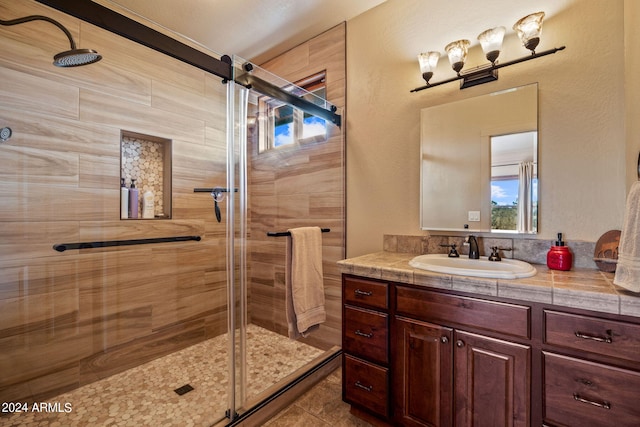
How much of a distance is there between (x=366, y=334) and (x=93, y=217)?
1862 millimetres

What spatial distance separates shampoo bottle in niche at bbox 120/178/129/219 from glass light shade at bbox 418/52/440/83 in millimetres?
2165

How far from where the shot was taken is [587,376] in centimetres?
99

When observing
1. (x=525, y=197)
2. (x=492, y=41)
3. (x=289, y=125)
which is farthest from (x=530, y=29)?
(x=289, y=125)

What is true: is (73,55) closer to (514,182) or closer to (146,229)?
(146,229)

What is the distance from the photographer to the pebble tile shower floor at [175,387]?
1.51 meters

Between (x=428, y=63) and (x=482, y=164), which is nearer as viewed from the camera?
(x=482, y=164)

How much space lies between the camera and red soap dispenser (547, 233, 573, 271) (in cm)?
135

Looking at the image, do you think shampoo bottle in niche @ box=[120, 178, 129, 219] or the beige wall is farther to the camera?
shampoo bottle in niche @ box=[120, 178, 129, 219]

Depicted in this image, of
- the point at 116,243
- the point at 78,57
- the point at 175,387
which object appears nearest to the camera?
the point at 78,57

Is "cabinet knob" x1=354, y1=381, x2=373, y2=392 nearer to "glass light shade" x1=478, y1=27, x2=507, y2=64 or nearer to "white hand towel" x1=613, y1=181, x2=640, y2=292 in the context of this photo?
"white hand towel" x1=613, y1=181, x2=640, y2=292

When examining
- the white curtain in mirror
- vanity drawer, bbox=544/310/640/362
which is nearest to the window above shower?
the white curtain in mirror

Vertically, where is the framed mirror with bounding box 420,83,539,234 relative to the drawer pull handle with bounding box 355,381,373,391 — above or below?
above

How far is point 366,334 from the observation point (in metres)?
1.52

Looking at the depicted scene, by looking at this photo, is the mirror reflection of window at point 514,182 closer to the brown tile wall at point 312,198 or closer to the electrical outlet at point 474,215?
the electrical outlet at point 474,215
